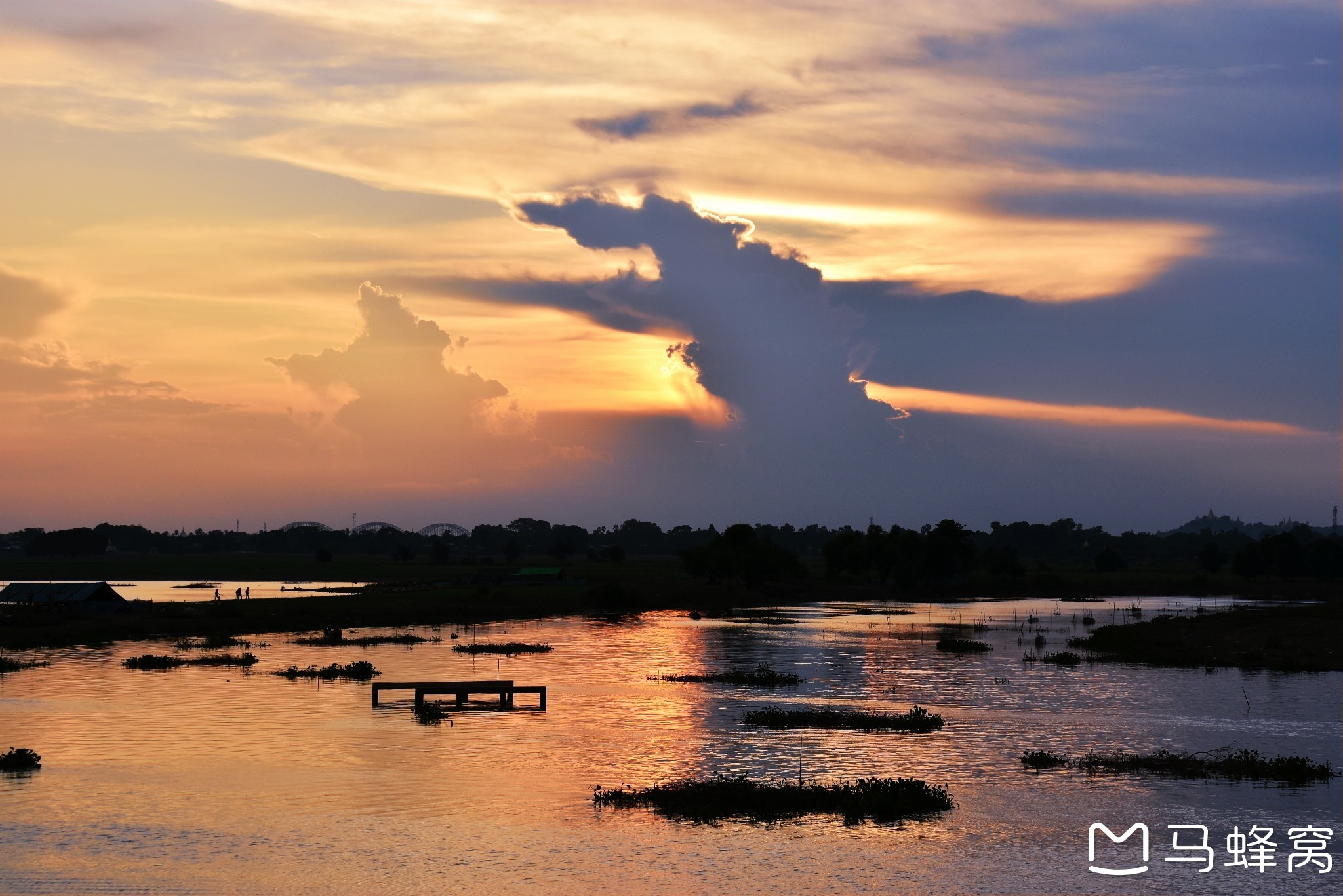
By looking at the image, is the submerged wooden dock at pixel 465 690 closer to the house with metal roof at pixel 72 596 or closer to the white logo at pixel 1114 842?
the white logo at pixel 1114 842

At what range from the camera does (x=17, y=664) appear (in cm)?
6750

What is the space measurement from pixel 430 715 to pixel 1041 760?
84.0 feet

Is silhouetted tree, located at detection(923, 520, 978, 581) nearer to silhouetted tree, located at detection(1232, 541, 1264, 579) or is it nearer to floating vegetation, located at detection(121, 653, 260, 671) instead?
silhouetted tree, located at detection(1232, 541, 1264, 579)

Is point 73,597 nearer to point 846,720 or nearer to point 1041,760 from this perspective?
point 846,720

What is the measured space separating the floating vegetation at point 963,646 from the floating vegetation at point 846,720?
1385 inches

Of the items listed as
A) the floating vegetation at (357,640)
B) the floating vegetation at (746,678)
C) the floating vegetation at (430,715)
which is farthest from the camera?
the floating vegetation at (357,640)

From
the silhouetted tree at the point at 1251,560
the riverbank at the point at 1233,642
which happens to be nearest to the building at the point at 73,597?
the riverbank at the point at 1233,642

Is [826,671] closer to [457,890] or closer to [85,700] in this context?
[85,700]

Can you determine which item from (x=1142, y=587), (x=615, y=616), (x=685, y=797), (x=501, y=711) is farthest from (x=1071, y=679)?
(x=1142, y=587)

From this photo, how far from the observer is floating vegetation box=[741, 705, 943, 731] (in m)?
48.7

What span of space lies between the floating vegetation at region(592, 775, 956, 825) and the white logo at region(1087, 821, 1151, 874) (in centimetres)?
423

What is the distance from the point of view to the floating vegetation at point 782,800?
33438 mm

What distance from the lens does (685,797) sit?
34.5 metres

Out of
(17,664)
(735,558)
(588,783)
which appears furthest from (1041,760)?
(735,558)
